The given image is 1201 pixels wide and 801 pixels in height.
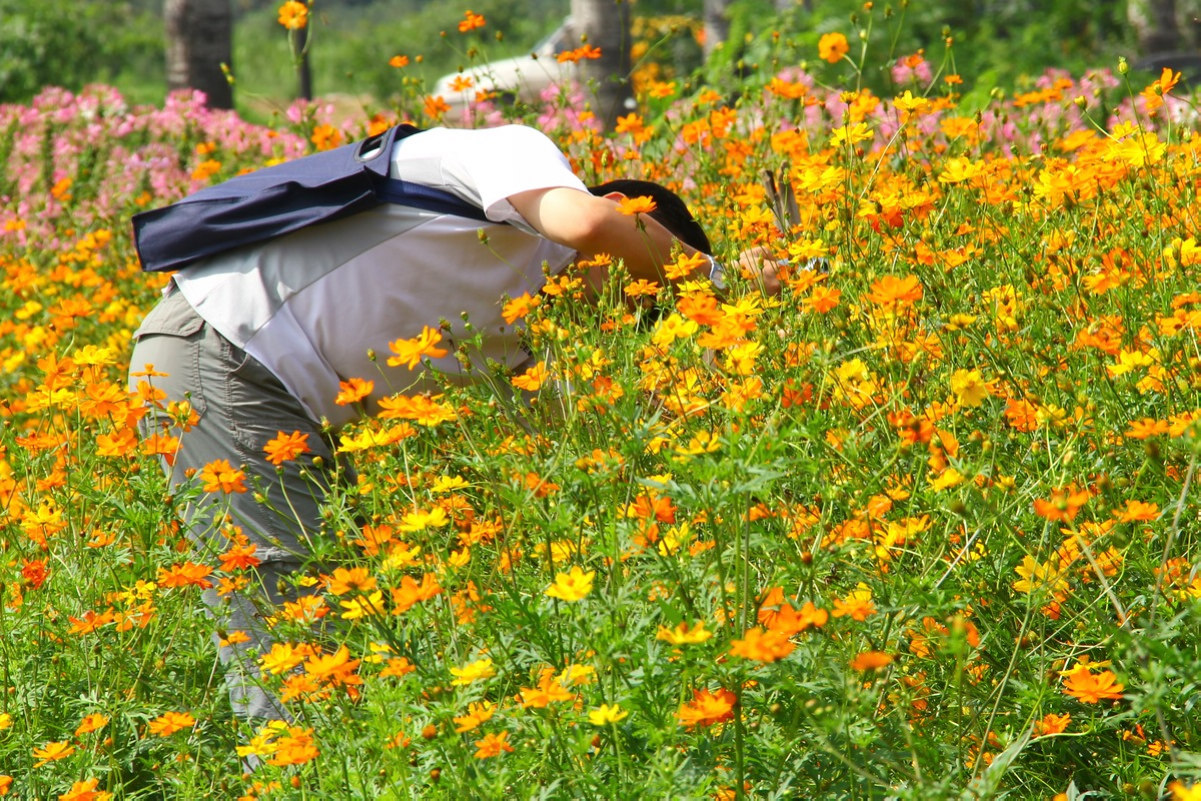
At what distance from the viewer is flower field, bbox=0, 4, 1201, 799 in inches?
60.0

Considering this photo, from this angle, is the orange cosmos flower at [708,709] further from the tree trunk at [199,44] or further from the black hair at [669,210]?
the tree trunk at [199,44]

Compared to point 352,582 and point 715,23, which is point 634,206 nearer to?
point 352,582

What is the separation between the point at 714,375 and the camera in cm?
200

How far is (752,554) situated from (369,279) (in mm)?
1131

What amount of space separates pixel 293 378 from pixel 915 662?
137 cm

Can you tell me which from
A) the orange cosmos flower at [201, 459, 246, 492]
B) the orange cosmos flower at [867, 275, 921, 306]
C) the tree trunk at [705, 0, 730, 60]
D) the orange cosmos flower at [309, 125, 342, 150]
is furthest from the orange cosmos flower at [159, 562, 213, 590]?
the tree trunk at [705, 0, 730, 60]

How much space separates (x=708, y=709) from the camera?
1411mm

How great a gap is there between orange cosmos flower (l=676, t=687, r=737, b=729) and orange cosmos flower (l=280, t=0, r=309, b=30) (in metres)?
2.88

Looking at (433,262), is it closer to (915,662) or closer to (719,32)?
(915,662)

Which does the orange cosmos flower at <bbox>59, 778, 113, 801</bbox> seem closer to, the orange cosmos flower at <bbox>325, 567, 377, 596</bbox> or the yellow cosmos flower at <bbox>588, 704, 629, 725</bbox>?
the orange cosmos flower at <bbox>325, 567, 377, 596</bbox>

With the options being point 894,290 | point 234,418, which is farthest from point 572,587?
point 234,418

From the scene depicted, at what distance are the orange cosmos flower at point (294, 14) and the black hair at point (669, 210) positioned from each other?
1.54m

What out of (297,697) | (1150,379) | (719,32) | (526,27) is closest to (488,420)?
(297,697)

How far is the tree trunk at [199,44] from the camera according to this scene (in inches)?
297
